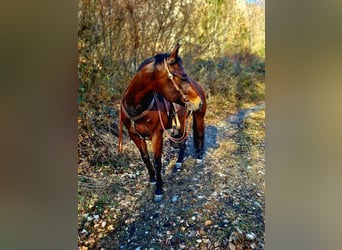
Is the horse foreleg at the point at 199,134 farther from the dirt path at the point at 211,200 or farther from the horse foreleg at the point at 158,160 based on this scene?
the horse foreleg at the point at 158,160

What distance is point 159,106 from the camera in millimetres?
1516

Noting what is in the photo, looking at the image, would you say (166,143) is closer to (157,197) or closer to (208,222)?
(157,197)

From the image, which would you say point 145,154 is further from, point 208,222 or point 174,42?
point 174,42

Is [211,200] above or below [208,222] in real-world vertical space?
above

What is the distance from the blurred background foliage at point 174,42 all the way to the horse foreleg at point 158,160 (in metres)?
0.28

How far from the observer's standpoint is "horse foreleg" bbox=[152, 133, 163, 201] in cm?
149

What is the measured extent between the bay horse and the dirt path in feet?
0.16

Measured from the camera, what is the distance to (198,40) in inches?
59.3

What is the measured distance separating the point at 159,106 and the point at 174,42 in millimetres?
347

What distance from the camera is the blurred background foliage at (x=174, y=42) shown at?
142cm

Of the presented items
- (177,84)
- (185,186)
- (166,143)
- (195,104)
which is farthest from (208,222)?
(177,84)

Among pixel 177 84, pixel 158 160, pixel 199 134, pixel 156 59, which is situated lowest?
pixel 158 160

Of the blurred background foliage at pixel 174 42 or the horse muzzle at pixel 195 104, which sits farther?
the horse muzzle at pixel 195 104

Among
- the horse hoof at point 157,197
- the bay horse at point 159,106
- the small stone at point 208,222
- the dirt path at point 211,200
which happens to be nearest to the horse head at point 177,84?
the bay horse at point 159,106
